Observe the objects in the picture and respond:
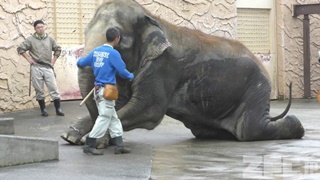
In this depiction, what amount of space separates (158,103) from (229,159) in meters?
1.68

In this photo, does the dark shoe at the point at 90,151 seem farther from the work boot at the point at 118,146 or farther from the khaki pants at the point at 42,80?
the khaki pants at the point at 42,80

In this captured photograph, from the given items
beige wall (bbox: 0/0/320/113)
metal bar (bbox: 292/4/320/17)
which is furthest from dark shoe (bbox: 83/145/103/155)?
metal bar (bbox: 292/4/320/17)

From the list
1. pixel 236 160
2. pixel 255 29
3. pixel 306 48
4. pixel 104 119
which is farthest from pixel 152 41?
pixel 306 48

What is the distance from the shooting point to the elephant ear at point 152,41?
10.2 m

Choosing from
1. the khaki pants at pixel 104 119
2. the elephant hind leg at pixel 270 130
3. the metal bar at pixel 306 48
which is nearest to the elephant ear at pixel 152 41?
the khaki pants at pixel 104 119

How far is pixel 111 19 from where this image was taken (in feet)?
33.0

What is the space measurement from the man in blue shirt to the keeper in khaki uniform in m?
5.69

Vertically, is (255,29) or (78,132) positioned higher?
(255,29)

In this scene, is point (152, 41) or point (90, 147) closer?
point (90, 147)

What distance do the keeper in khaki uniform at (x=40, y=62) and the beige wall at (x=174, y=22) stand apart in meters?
0.67

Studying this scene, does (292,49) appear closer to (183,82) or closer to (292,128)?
(292,128)

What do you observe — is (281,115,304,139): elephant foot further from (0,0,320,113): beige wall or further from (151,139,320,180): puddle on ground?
(0,0,320,113): beige wall

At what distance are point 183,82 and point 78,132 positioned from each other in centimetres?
167

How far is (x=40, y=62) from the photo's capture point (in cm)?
1477
